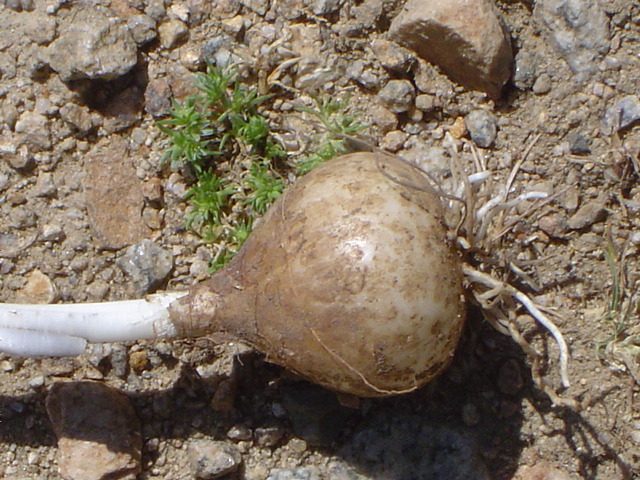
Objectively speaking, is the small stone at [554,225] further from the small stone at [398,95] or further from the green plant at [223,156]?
the green plant at [223,156]

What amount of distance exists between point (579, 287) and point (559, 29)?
3.59 ft

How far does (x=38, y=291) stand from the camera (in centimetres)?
351

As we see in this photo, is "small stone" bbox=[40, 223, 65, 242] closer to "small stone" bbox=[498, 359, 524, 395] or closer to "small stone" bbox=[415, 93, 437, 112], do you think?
"small stone" bbox=[415, 93, 437, 112]

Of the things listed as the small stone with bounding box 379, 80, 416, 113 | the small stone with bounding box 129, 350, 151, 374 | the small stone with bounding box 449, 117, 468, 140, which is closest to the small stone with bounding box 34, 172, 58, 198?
the small stone with bounding box 129, 350, 151, 374

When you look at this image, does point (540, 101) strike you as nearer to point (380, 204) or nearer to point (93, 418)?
point (380, 204)

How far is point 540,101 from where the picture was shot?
11.6ft

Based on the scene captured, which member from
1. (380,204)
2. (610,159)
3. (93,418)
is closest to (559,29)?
(610,159)

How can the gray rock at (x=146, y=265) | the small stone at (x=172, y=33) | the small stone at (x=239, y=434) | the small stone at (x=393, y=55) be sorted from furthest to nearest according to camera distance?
the small stone at (x=172, y=33)
the small stone at (x=393, y=55)
the gray rock at (x=146, y=265)
the small stone at (x=239, y=434)

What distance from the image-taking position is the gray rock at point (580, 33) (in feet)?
11.5

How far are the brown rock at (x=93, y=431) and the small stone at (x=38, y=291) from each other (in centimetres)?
37

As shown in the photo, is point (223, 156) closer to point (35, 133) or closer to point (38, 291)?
point (35, 133)

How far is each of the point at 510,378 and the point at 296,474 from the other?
3.04 ft

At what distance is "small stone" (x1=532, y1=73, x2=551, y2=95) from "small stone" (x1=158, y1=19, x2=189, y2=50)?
1.54 metres

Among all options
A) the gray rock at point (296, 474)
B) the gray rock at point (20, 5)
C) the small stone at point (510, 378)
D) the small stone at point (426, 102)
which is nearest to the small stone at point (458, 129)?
the small stone at point (426, 102)
